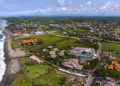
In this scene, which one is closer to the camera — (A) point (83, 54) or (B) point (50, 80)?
(B) point (50, 80)

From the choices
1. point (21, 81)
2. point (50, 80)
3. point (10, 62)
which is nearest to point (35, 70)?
point (21, 81)

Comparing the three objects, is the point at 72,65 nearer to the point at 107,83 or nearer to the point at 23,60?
the point at 107,83

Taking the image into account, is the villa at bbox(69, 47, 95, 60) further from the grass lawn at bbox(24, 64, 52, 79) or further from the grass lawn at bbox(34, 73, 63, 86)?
the grass lawn at bbox(34, 73, 63, 86)

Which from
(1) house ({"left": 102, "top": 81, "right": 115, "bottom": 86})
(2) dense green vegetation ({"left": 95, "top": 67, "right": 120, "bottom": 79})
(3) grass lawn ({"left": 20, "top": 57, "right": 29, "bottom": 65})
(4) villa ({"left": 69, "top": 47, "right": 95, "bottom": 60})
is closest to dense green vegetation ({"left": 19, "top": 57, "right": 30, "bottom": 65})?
(3) grass lawn ({"left": 20, "top": 57, "right": 29, "bottom": 65})

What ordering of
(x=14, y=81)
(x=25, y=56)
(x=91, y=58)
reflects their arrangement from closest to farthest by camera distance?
1. (x=14, y=81)
2. (x=91, y=58)
3. (x=25, y=56)

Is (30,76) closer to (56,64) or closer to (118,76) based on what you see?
(56,64)

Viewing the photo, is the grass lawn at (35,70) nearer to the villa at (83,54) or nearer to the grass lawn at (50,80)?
the grass lawn at (50,80)

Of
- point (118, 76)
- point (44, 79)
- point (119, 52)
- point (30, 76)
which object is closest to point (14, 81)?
point (30, 76)

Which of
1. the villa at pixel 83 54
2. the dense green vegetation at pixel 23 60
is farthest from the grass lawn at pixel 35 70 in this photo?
the villa at pixel 83 54
